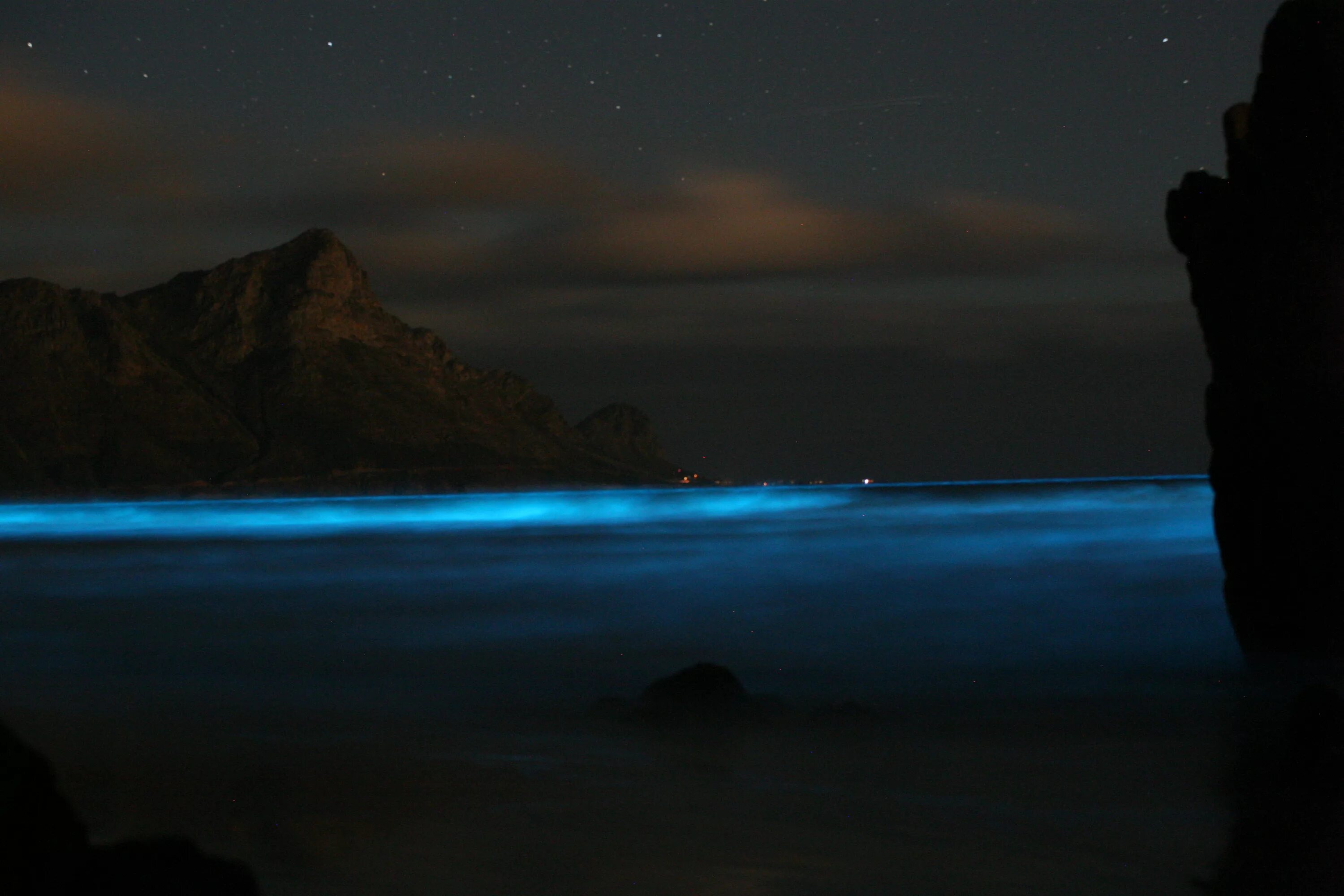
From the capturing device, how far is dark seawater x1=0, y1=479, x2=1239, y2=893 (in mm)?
7375

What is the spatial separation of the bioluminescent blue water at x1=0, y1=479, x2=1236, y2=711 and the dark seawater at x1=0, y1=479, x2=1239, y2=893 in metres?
0.12

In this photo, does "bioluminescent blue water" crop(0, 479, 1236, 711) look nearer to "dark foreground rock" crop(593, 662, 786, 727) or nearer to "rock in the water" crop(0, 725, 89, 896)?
"dark foreground rock" crop(593, 662, 786, 727)

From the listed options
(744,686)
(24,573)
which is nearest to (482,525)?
(24,573)

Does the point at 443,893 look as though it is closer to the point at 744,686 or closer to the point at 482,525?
the point at 744,686

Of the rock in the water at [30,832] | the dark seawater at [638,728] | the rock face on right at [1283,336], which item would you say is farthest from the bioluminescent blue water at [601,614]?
the rock in the water at [30,832]

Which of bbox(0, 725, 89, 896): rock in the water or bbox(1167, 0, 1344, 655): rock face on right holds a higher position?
bbox(1167, 0, 1344, 655): rock face on right

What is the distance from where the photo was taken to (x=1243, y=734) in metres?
10.8

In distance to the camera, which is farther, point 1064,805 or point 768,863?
point 1064,805

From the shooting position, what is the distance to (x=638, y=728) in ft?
35.6

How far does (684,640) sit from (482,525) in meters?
55.9

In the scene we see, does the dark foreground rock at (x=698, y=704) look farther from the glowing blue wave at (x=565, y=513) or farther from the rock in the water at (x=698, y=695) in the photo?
the glowing blue wave at (x=565, y=513)

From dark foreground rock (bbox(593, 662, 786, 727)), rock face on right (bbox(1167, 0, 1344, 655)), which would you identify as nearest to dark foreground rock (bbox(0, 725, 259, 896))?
dark foreground rock (bbox(593, 662, 786, 727))

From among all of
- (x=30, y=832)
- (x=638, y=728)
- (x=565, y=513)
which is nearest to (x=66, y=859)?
(x=30, y=832)

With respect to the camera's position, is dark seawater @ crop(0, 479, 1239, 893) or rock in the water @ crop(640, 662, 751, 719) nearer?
dark seawater @ crop(0, 479, 1239, 893)
